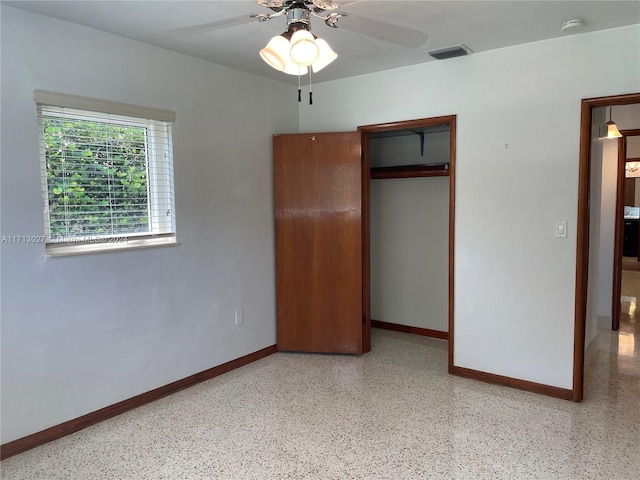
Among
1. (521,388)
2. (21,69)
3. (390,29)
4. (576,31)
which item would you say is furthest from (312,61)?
(521,388)

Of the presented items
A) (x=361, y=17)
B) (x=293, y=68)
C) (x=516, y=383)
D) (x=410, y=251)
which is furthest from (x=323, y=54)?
(x=410, y=251)

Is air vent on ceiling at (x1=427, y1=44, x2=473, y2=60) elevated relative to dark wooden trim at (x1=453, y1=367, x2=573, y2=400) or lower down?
elevated

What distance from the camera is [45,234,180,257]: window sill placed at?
270 cm

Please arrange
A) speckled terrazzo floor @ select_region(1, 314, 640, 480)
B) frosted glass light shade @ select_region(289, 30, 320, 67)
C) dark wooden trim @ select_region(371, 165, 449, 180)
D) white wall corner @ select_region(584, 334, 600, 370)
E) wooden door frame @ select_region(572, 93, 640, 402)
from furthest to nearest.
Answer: dark wooden trim @ select_region(371, 165, 449, 180), white wall corner @ select_region(584, 334, 600, 370), wooden door frame @ select_region(572, 93, 640, 402), speckled terrazzo floor @ select_region(1, 314, 640, 480), frosted glass light shade @ select_region(289, 30, 320, 67)

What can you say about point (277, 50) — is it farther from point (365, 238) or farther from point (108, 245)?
point (365, 238)

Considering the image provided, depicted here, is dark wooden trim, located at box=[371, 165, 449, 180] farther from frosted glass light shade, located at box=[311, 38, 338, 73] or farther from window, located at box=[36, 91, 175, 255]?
frosted glass light shade, located at box=[311, 38, 338, 73]

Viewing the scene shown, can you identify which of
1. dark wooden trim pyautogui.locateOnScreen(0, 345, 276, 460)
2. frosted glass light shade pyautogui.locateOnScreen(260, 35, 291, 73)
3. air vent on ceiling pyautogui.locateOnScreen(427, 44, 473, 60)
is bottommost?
dark wooden trim pyautogui.locateOnScreen(0, 345, 276, 460)

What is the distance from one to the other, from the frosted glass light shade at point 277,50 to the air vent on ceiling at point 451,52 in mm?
1703

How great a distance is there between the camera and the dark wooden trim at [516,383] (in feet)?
10.4

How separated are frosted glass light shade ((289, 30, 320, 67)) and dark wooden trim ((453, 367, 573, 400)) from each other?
2.72 meters

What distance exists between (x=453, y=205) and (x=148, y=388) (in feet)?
8.68

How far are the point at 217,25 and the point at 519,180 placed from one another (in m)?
2.28

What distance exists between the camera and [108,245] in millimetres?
2941

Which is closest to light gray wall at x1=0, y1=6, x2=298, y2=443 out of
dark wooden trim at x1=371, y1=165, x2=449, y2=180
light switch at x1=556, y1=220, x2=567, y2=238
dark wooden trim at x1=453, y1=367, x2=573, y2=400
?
dark wooden trim at x1=371, y1=165, x2=449, y2=180
